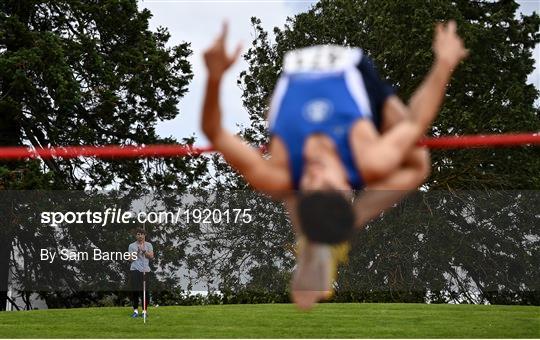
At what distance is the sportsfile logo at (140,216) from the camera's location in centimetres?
2314

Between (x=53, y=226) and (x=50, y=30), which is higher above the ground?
(x=50, y=30)

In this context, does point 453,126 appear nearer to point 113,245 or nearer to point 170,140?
point 170,140

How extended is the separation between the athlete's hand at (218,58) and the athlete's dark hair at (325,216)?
60cm

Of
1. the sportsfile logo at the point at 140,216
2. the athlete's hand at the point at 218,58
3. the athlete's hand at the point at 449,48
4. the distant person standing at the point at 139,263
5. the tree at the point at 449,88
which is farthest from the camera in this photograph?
the tree at the point at 449,88

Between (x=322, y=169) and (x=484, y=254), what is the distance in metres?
22.2

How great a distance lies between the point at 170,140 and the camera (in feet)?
86.0

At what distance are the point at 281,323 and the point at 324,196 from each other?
12.1 meters

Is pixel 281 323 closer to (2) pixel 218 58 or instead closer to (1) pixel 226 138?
(1) pixel 226 138

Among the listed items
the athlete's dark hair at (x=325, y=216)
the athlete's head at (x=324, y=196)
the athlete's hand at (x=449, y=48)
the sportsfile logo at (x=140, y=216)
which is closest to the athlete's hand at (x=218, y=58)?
the athlete's head at (x=324, y=196)

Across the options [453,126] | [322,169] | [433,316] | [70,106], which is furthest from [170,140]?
[322,169]

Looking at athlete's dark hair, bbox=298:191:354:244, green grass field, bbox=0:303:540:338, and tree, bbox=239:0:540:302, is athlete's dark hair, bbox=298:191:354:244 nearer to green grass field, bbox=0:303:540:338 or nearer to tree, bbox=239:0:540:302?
green grass field, bbox=0:303:540:338

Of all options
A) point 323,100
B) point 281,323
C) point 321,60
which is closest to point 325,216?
point 323,100

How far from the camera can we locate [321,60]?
3.77m

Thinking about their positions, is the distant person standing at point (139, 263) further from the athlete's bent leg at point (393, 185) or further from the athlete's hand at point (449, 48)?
the athlete's hand at point (449, 48)
